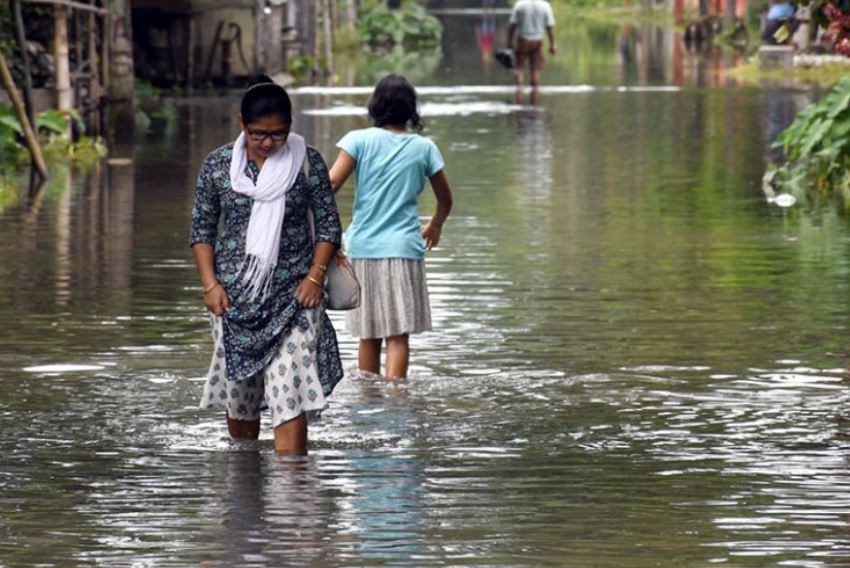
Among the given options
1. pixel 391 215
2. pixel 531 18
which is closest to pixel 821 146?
pixel 391 215

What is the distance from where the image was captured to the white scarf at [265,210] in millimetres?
7477

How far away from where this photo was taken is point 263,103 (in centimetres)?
745

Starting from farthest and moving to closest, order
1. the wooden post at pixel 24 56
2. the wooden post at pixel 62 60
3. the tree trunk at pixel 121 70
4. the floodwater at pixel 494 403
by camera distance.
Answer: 1. the tree trunk at pixel 121 70
2. the wooden post at pixel 62 60
3. the wooden post at pixel 24 56
4. the floodwater at pixel 494 403

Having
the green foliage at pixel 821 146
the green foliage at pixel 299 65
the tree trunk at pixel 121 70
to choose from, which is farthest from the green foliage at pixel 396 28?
the green foliage at pixel 821 146

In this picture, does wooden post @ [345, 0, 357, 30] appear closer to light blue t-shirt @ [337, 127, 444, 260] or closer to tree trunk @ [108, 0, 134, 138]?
tree trunk @ [108, 0, 134, 138]

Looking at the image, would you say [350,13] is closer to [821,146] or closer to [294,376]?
[821,146]

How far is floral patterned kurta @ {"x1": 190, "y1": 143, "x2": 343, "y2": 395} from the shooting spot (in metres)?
7.55

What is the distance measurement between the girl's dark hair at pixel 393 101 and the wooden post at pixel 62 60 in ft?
42.6

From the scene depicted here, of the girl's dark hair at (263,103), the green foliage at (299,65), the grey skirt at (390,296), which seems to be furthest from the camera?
the green foliage at (299,65)

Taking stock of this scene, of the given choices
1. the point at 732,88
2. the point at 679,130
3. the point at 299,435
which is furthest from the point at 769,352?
the point at 732,88

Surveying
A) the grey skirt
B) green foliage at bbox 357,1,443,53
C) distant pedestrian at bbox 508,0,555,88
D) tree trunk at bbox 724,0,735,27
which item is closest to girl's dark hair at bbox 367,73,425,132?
the grey skirt

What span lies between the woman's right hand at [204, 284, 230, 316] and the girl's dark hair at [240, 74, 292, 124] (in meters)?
0.63

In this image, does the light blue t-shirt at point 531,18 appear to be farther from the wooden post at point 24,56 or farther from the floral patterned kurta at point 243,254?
the floral patterned kurta at point 243,254

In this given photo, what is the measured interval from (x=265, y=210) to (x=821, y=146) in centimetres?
1077
